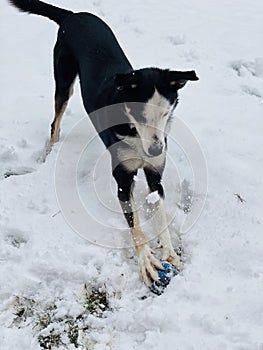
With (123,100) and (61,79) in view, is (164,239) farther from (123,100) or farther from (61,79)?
(61,79)

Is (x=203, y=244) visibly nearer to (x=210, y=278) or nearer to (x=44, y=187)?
(x=210, y=278)

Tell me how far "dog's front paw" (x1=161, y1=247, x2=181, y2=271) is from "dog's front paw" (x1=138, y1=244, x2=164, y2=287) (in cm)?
6

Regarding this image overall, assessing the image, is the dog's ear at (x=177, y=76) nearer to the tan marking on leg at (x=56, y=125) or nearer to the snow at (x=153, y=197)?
the snow at (x=153, y=197)

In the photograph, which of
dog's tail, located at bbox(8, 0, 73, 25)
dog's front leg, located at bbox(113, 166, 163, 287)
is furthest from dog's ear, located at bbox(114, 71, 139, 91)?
dog's tail, located at bbox(8, 0, 73, 25)

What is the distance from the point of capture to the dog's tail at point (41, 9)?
4043mm

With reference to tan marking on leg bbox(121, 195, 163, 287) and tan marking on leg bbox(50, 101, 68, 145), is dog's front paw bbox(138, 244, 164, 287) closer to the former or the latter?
tan marking on leg bbox(121, 195, 163, 287)

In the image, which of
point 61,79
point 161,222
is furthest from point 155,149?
point 61,79

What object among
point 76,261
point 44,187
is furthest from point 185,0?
A: point 76,261

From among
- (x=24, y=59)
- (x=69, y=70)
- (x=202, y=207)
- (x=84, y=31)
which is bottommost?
(x=24, y=59)

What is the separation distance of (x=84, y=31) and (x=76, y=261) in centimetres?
171

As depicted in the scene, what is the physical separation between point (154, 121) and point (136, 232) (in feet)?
2.37

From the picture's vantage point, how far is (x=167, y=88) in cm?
296

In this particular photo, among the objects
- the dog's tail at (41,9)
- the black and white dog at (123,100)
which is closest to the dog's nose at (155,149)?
the black and white dog at (123,100)

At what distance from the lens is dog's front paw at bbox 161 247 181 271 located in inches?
120
